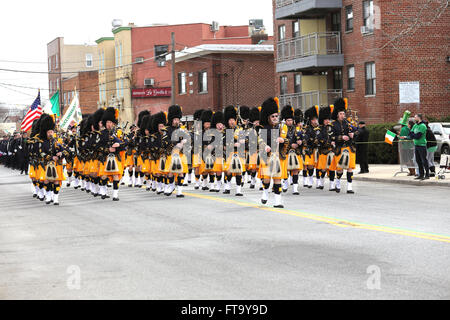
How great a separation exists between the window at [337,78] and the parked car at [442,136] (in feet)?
32.0

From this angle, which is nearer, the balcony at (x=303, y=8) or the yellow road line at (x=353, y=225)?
the yellow road line at (x=353, y=225)

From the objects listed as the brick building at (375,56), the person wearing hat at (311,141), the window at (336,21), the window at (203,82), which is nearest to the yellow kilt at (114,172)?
the person wearing hat at (311,141)

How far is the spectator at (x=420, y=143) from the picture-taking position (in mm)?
23203

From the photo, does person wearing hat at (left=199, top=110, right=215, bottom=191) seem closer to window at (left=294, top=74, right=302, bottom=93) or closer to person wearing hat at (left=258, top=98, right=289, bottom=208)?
person wearing hat at (left=258, top=98, right=289, bottom=208)

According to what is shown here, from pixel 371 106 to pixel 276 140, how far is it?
2232cm

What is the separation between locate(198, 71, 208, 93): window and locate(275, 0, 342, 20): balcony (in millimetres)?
9351

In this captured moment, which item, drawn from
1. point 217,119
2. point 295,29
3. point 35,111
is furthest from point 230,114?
point 295,29

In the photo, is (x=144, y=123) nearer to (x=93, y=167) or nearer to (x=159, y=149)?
(x=159, y=149)

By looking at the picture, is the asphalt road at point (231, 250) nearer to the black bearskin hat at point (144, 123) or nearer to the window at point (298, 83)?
the black bearskin hat at point (144, 123)

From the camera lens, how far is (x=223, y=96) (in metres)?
51.5

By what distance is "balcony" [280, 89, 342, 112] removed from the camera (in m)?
41.0

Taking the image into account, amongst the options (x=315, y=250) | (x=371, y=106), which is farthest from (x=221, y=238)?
(x=371, y=106)

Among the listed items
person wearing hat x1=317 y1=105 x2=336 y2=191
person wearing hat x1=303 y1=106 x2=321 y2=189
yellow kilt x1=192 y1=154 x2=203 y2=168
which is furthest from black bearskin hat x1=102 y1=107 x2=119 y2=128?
person wearing hat x1=317 y1=105 x2=336 y2=191
